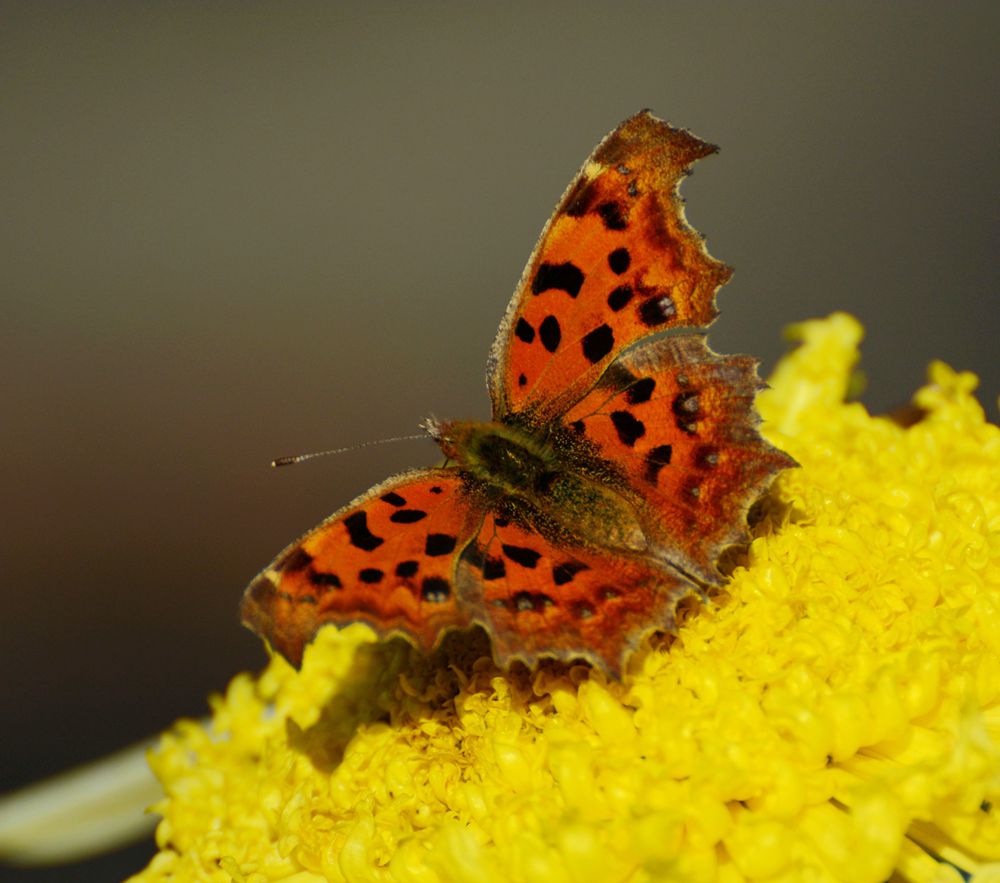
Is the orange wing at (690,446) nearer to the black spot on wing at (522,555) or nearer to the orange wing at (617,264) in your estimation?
the orange wing at (617,264)

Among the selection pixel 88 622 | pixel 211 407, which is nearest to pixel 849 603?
pixel 88 622

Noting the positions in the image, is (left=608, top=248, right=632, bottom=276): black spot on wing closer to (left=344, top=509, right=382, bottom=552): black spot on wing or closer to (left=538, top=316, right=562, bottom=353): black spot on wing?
(left=538, top=316, right=562, bottom=353): black spot on wing

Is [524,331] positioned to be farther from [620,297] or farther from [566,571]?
[566,571]

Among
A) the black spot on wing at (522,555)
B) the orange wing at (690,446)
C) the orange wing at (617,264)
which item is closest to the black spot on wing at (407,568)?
the black spot on wing at (522,555)

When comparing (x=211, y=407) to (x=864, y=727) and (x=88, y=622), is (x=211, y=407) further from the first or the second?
(x=864, y=727)

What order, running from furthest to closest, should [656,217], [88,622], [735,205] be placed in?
[735,205] < [88,622] < [656,217]

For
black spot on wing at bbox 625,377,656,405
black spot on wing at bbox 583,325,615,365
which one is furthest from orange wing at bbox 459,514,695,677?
black spot on wing at bbox 583,325,615,365
